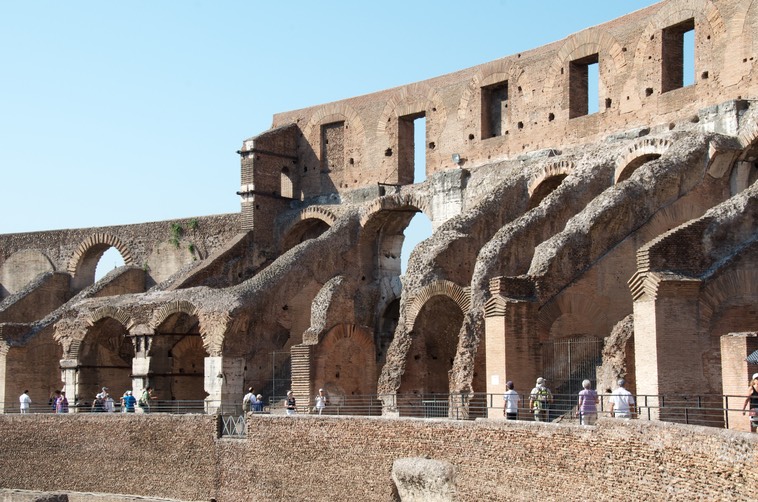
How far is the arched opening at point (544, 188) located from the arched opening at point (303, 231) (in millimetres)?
6686

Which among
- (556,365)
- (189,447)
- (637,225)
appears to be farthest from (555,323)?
(189,447)

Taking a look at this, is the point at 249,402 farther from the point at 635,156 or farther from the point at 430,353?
the point at 635,156

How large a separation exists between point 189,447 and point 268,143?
956 centimetres

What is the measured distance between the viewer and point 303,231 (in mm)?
28781

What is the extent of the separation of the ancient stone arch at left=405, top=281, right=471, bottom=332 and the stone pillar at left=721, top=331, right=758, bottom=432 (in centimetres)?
602

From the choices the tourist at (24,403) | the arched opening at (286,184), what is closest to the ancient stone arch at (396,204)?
the arched opening at (286,184)

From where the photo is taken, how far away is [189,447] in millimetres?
21172

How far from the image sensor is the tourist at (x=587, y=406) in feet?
47.7

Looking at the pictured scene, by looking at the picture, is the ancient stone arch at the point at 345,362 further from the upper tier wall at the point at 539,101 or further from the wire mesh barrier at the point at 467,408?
the upper tier wall at the point at 539,101

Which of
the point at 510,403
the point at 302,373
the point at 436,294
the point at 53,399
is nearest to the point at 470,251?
the point at 436,294

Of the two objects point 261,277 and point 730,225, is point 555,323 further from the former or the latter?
point 261,277

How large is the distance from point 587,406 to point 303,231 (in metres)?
14.8

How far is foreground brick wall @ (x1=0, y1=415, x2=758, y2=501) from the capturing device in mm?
11867

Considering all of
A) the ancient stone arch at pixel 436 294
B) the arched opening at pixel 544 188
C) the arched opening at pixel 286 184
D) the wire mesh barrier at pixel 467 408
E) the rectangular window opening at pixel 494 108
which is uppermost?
the rectangular window opening at pixel 494 108
